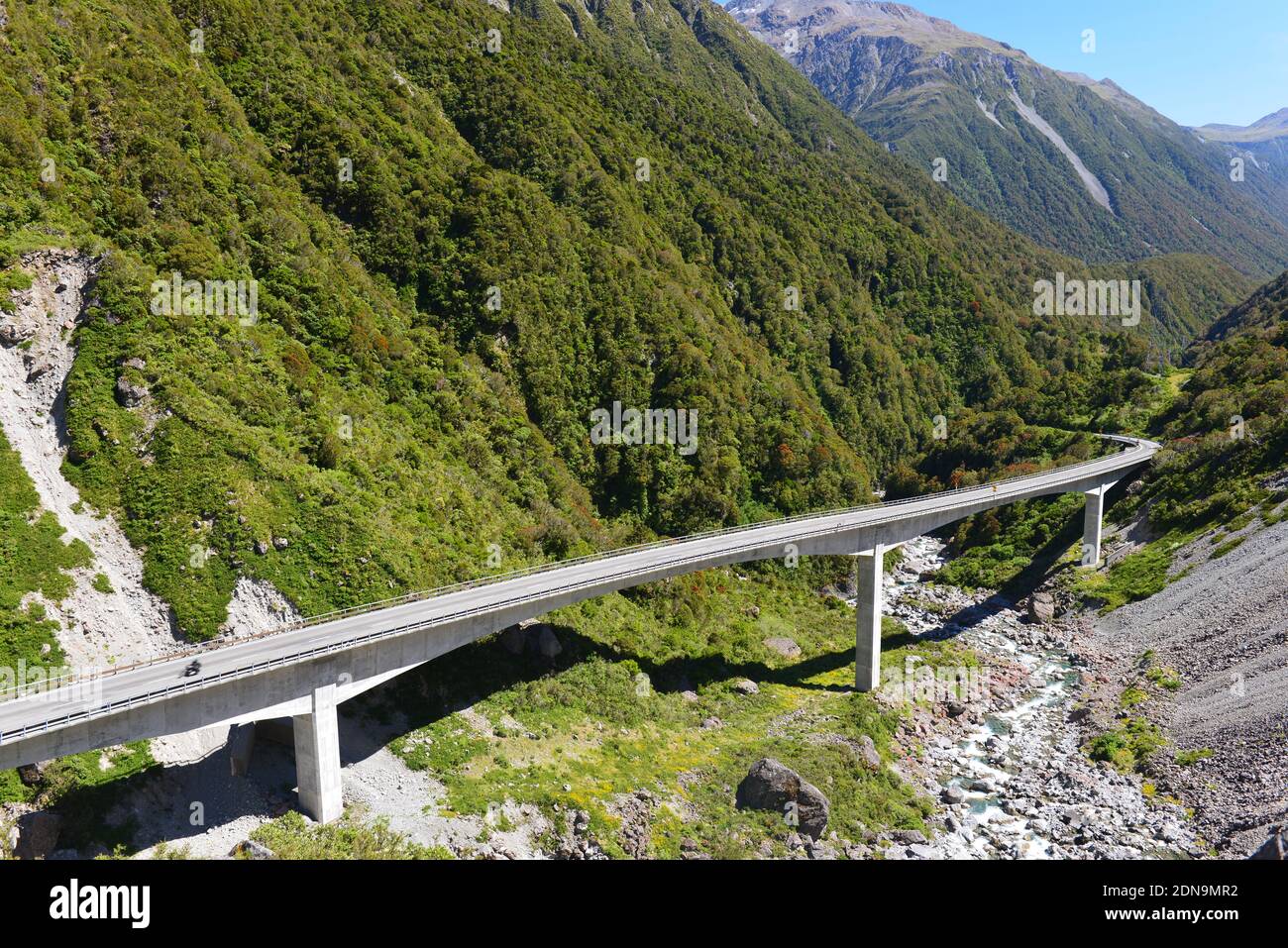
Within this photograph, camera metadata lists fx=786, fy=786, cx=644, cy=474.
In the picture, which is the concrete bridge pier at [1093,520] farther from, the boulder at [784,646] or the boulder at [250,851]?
the boulder at [250,851]

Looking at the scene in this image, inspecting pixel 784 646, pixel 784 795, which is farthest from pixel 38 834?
pixel 784 646

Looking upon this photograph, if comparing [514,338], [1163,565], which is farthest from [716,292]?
[1163,565]

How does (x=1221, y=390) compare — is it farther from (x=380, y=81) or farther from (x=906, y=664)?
(x=380, y=81)

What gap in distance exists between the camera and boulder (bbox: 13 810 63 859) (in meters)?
21.1

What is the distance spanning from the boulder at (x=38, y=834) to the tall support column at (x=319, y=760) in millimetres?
6466

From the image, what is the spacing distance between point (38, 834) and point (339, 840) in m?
7.87

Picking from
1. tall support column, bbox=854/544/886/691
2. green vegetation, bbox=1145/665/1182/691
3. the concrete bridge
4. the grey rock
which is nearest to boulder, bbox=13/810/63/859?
the concrete bridge

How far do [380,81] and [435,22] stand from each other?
781 inches

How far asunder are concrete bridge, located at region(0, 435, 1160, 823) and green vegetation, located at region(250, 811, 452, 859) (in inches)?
28.7

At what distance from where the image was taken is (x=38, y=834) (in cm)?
2147

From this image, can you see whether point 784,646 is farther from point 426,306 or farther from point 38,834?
point 38,834

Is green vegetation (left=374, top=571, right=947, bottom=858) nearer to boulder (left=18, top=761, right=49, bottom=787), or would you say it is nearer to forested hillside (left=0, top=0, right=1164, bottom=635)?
forested hillside (left=0, top=0, right=1164, bottom=635)

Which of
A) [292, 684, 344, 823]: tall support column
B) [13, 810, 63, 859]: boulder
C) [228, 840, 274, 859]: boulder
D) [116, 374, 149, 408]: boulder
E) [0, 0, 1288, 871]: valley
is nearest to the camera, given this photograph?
[13, 810, 63, 859]: boulder

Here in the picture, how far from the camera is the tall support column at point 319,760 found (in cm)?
2578
